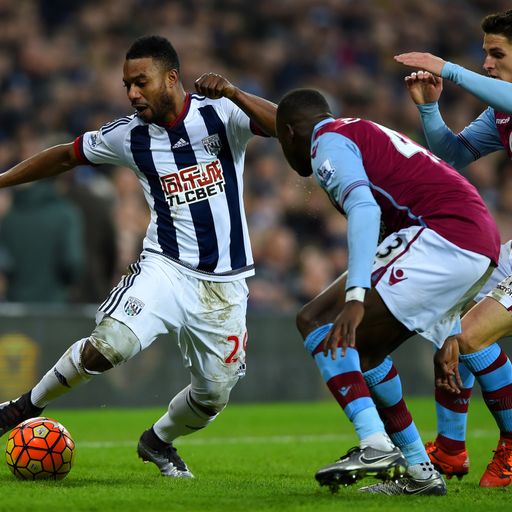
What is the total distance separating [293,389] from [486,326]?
6.53 metres

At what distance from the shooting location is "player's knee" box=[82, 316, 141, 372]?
20.4 ft

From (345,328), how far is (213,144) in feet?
7.10

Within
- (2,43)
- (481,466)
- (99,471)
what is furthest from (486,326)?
(2,43)

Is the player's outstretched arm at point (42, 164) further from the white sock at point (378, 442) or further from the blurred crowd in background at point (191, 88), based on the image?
the blurred crowd in background at point (191, 88)

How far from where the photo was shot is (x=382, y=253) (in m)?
5.48

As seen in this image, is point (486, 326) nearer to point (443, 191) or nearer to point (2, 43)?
point (443, 191)

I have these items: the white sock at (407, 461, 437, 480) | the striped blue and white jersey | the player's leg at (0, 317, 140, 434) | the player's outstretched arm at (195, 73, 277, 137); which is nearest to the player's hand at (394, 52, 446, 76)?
the player's outstretched arm at (195, 73, 277, 137)

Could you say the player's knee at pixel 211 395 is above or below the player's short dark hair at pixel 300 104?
below

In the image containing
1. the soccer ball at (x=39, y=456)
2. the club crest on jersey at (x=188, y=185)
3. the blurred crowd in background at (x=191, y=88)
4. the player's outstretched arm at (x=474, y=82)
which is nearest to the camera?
the player's outstretched arm at (x=474, y=82)

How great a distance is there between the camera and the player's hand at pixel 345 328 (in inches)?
195

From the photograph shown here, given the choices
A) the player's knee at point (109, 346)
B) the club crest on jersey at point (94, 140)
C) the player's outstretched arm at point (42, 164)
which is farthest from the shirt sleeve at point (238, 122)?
the player's knee at point (109, 346)

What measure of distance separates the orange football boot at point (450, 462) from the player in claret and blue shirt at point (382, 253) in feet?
2.62

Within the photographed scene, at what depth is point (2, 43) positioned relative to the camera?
15156 millimetres

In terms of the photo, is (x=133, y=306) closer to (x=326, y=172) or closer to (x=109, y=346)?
(x=109, y=346)
